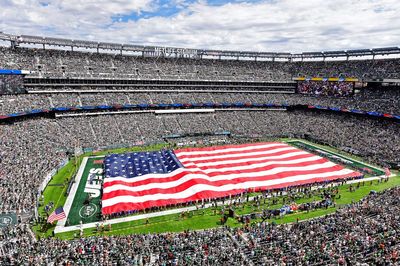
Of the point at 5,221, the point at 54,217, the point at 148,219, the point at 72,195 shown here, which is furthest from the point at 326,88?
the point at 5,221

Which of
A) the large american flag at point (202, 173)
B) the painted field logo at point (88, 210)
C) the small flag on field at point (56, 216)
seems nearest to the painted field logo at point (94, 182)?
the large american flag at point (202, 173)

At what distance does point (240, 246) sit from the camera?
20.9m

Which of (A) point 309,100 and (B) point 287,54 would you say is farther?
(B) point 287,54

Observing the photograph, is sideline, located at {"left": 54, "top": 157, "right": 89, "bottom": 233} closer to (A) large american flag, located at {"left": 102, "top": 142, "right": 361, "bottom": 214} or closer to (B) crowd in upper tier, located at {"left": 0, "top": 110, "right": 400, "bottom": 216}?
(B) crowd in upper tier, located at {"left": 0, "top": 110, "right": 400, "bottom": 216}

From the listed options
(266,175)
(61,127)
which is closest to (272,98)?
(266,175)

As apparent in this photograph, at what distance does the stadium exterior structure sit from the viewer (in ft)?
207

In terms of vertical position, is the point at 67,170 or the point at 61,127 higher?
the point at 61,127

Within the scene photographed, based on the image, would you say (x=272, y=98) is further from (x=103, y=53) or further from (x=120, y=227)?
(x=120, y=227)

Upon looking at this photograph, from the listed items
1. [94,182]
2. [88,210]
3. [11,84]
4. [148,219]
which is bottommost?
[148,219]

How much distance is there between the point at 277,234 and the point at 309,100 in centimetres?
5704

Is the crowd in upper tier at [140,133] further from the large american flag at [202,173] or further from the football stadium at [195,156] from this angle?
the large american flag at [202,173]

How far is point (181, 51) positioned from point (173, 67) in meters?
7.62

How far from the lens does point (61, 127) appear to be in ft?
170

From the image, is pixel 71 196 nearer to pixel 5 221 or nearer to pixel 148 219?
pixel 5 221
